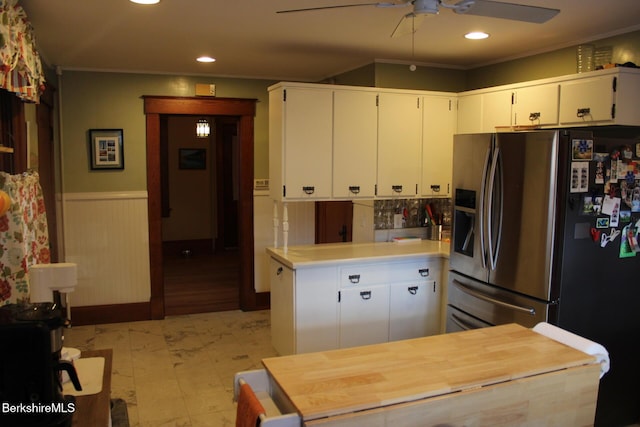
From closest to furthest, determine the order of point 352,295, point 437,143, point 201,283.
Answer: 1. point 352,295
2. point 437,143
3. point 201,283

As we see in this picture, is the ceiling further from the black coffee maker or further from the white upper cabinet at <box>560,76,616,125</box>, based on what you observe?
the black coffee maker

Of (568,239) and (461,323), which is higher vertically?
(568,239)

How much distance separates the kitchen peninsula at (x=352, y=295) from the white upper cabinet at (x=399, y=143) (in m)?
0.54

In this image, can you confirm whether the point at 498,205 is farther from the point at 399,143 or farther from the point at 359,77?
the point at 359,77

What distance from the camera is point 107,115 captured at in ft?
16.5

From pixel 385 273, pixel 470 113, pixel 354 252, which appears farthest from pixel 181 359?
pixel 470 113

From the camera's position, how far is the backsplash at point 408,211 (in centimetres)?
451

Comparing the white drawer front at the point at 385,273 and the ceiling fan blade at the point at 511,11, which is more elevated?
the ceiling fan blade at the point at 511,11

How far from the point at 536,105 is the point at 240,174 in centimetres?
303

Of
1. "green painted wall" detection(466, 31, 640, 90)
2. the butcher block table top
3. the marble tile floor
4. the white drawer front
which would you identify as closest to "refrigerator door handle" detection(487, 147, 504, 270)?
the white drawer front

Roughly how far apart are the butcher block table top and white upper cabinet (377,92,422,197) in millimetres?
2156

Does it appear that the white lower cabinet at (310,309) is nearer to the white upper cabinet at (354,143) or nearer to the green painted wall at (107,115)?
the white upper cabinet at (354,143)

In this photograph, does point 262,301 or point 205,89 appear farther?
point 262,301

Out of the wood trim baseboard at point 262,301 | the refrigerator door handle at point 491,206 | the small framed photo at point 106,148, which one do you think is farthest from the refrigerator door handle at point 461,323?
the small framed photo at point 106,148
